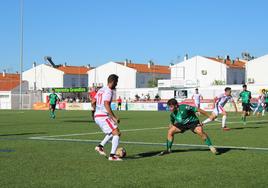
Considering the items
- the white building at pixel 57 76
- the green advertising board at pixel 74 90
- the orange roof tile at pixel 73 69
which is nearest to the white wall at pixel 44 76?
the white building at pixel 57 76

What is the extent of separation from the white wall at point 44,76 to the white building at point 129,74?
7288 millimetres

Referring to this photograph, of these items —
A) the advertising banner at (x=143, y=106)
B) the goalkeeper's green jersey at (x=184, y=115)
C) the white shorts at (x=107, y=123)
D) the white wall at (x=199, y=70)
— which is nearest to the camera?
the white shorts at (x=107, y=123)

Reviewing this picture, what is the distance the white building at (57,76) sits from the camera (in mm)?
112688

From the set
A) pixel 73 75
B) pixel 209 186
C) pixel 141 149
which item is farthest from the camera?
pixel 73 75

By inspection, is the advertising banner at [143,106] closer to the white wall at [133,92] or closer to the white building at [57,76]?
the white wall at [133,92]

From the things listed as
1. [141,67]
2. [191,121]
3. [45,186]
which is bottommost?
[45,186]

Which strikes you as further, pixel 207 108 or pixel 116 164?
pixel 207 108

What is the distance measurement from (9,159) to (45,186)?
3.37m

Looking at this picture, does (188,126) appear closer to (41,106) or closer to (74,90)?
(41,106)

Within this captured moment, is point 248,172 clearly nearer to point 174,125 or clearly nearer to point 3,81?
point 174,125

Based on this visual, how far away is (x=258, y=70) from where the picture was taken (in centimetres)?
8631

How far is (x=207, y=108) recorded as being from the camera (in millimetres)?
52094

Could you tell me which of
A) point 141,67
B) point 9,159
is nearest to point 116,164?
point 9,159

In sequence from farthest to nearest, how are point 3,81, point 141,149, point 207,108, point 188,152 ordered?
point 3,81
point 207,108
point 141,149
point 188,152
